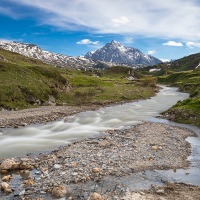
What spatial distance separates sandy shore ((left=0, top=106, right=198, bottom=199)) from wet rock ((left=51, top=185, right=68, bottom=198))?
363 millimetres

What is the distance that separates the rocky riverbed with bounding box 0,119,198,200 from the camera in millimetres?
16281

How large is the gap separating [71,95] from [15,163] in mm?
47331

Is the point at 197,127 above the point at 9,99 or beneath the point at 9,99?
beneath

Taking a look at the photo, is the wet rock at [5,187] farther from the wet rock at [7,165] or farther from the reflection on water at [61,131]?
the reflection on water at [61,131]

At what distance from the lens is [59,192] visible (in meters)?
15.7

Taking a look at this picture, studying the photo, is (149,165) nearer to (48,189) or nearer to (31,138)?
(48,189)

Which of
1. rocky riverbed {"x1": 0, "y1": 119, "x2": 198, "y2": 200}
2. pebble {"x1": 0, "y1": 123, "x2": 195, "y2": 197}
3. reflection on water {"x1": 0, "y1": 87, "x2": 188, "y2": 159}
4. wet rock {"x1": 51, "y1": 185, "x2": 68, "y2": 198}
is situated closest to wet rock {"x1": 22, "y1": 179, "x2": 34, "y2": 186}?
rocky riverbed {"x1": 0, "y1": 119, "x2": 198, "y2": 200}

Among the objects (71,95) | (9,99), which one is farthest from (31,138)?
(71,95)

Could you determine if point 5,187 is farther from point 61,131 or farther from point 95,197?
point 61,131

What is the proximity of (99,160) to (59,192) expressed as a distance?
6407 millimetres

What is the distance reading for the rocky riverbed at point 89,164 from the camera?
16.3 m

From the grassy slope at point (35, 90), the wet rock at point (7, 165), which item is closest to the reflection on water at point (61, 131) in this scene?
the wet rock at point (7, 165)

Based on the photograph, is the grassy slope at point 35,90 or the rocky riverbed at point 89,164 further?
the grassy slope at point 35,90

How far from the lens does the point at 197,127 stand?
37562 mm
